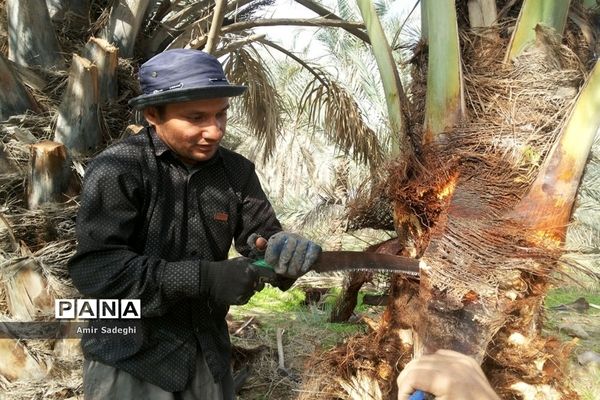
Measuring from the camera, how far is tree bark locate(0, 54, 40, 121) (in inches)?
127

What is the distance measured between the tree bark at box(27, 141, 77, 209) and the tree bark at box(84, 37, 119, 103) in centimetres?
51

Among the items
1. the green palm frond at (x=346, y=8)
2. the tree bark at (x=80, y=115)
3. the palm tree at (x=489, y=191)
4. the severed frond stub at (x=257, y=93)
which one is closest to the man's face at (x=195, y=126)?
the palm tree at (x=489, y=191)

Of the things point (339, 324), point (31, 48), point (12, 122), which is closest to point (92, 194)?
point (12, 122)

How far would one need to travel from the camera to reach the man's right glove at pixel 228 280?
6.45ft

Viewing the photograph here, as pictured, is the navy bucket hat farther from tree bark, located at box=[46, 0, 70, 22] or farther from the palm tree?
tree bark, located at box=[46, 0, 70, 22]

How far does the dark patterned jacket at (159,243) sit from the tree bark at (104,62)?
1.33 meters

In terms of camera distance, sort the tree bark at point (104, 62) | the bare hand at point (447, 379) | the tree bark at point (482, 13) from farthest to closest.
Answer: the tree bark at point (104, 62) → the tree bark at point (482, 13) → the bare hand at point (447, 379)

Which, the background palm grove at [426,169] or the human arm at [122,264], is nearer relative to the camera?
the human arm at [122,264]

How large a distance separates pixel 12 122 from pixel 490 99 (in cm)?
251

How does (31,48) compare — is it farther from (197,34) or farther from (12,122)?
(197,34)

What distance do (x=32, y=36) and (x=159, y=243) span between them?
6.77ft

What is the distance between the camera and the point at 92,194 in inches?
79.0

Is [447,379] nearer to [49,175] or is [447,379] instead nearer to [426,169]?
A: [426,169]

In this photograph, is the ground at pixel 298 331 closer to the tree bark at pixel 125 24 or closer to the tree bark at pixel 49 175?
the tree bark at pixel 49 175
